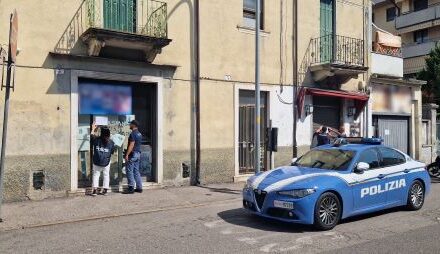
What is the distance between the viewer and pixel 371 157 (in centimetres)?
909

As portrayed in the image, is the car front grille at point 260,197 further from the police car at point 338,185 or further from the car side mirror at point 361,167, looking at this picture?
the car side mirror at point 361,167

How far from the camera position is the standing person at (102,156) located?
1113cm

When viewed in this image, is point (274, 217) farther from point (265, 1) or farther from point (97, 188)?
point (265, 1)

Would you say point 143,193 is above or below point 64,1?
below

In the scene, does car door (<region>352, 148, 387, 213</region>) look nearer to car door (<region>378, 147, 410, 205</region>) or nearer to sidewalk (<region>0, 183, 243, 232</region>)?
car door (<region>378, 147, 410, 205</region>)

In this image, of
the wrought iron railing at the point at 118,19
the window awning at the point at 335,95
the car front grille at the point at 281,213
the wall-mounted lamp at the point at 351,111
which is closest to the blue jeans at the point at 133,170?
the wrought iron railing at the point at 118,19

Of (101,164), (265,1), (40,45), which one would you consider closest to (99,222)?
(101,164)

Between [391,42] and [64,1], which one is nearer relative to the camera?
[64,1]

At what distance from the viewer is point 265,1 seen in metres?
14.9

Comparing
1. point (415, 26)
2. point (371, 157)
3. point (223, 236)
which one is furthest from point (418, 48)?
point (223, 236)

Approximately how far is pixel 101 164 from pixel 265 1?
24.8 ft

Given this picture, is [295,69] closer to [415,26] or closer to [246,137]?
[246,137]

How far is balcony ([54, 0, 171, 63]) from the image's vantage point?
11.2 m

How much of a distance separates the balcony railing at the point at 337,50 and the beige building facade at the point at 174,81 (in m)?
0.04
